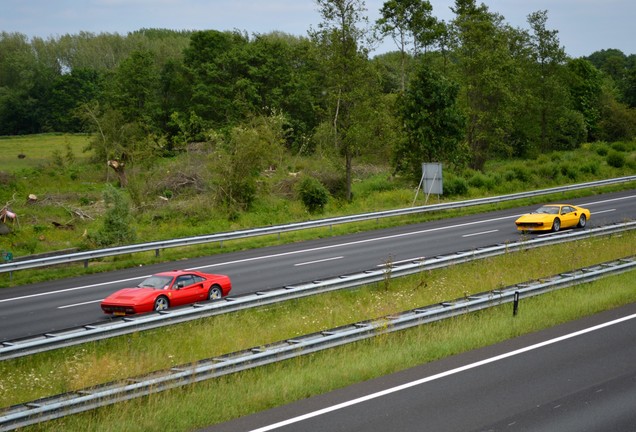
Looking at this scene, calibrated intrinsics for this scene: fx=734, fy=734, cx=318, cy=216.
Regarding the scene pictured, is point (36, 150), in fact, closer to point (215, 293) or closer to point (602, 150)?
point (602, 150)

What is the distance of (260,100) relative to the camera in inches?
2734

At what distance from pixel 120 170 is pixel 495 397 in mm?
41788

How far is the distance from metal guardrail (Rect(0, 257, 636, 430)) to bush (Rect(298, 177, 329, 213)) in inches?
925

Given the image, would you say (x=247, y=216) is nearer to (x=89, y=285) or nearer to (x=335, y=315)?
(x=89, y=285)

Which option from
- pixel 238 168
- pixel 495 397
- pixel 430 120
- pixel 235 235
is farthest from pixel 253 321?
pixel 430 120

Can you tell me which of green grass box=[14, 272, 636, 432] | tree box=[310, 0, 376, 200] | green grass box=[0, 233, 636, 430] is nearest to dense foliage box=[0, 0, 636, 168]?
tree box=[310, 0, 376, 200]

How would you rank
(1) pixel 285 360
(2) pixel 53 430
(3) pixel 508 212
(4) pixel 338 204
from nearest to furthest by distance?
(2) pixel 53 430, (1) pixel 285 360, (3) pixel 508 212, (4) pixel 338 204

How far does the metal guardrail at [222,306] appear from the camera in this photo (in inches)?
581

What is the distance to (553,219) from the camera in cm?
3120

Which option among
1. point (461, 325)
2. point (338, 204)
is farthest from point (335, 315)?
point (338, 204)

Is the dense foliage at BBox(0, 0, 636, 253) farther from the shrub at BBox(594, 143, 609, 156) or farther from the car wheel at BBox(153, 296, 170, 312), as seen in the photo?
the car wheel at BBox(153, 296, 170, 312)

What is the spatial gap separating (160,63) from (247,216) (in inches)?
2533

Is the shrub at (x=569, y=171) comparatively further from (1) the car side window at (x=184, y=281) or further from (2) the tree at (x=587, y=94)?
(1) the car side window at (x=184, y=281)

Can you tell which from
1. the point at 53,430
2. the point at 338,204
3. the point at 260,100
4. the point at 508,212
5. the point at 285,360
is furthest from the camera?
the point at 260,100
